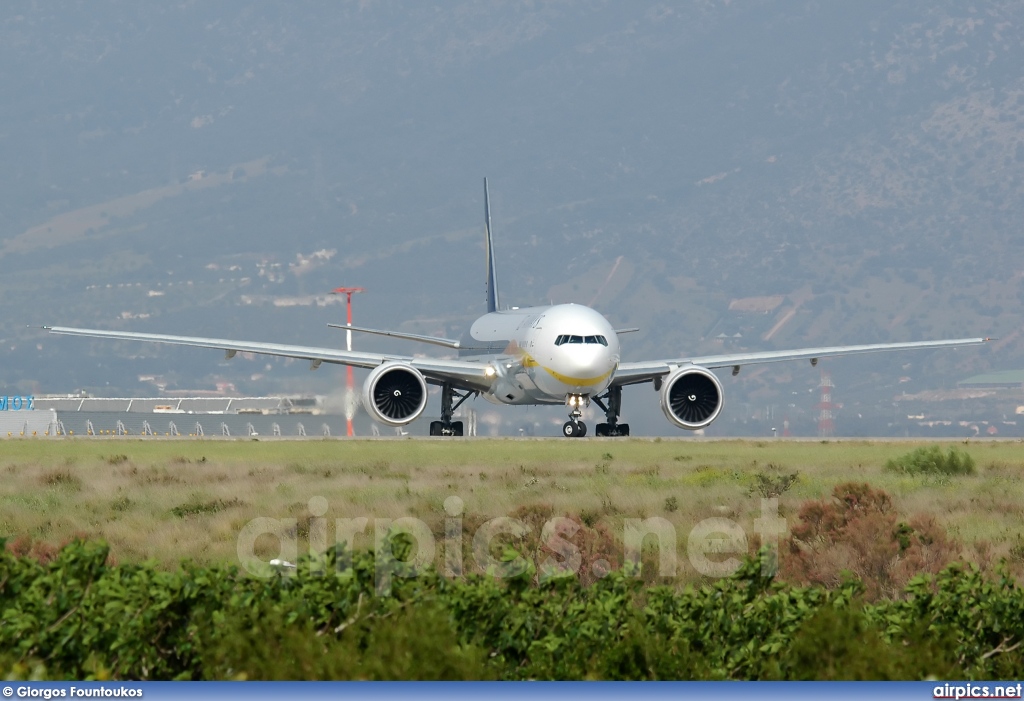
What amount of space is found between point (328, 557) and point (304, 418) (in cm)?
4425

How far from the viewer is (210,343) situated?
44.2 metres

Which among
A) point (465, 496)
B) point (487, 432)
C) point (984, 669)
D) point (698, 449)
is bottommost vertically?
point (984, 669)

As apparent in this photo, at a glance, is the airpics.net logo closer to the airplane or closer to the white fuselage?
the white fuselage

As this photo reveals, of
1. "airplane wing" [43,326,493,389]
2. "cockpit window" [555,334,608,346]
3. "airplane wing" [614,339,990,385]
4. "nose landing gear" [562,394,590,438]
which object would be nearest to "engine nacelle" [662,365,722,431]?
"airplane wing" [614,339,990,385]

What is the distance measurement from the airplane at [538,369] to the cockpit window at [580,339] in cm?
3

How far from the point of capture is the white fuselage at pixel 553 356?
Answer: 4091 centimetres

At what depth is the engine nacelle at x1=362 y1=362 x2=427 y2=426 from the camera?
135ft

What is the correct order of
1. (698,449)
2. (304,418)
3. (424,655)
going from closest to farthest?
(424,655)
(698,449)
(304,418)

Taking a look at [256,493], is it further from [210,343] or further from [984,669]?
[210,343]

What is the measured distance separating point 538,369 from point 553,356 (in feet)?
3.39

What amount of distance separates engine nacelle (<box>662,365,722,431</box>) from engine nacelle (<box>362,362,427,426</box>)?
655cm

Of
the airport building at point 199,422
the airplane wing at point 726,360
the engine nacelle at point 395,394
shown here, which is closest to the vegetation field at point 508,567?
the engine nacelle at point 395,394

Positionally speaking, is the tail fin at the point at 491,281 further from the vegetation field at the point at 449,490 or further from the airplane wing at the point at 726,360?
the vegetation field at the point at 449,490

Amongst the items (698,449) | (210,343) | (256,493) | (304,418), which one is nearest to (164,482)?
(256,493)
